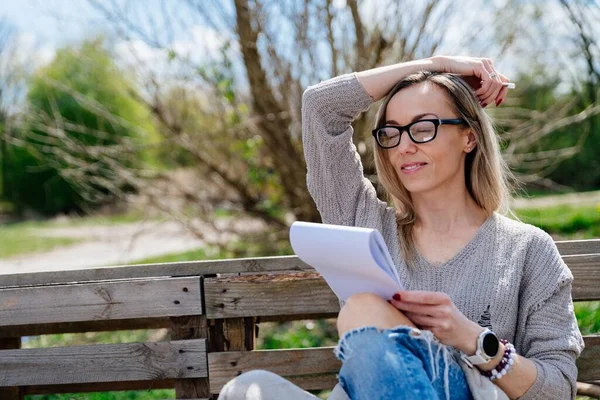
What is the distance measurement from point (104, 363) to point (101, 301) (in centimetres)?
22

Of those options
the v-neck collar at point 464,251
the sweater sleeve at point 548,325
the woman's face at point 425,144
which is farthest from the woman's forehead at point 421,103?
the sweater sleeve at point 548,325

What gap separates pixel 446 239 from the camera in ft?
7.70

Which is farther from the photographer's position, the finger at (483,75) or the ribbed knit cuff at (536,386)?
the finger at (483,75)

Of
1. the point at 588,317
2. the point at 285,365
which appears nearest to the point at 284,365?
the point at 285,365

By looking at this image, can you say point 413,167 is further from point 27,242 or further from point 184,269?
point 27,242

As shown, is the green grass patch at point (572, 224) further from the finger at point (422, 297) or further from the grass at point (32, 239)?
the finger at point (422, 297)

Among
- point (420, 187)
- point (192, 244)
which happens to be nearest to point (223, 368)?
point (420, 187)

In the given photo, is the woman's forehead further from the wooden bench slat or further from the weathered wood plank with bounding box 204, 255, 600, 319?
the wooden bench slat

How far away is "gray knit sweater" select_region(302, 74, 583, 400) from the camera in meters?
2.11

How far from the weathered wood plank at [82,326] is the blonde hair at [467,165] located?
98cm

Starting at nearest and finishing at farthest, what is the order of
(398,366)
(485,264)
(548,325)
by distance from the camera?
(398,366) → (548,325) → (485,264)

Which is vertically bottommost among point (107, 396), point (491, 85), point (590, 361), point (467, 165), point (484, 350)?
point (107, 396)

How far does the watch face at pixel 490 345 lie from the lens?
1911 mm

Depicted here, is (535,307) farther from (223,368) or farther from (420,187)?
(223,368)
